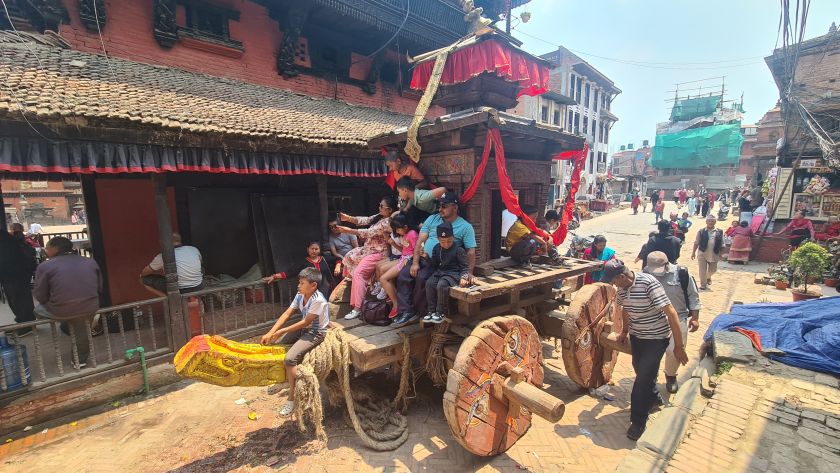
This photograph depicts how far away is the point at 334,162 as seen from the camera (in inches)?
283

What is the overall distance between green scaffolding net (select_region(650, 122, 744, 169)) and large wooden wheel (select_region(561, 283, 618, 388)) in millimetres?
46042

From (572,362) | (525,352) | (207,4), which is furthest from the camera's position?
(207,4)

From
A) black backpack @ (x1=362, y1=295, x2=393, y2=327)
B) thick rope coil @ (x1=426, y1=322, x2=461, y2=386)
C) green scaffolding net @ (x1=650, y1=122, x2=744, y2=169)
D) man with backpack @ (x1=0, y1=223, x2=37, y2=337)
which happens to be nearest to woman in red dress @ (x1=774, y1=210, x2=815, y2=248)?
thick rope coil @ (x1=426, y1=322, x2=461, y2=386)

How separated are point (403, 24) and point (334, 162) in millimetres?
6268

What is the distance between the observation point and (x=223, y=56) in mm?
9164

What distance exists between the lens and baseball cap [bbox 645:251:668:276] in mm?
4617

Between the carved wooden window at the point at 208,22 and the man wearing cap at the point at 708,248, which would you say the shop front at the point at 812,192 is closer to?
the man wearing cap at the point at 708,248

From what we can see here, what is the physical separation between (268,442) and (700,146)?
50319mm

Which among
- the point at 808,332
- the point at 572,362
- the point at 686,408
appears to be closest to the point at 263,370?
the point at 572,362

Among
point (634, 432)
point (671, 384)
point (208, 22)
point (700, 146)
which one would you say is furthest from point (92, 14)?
point (700, 146)

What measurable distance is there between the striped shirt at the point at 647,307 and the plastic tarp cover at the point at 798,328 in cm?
185

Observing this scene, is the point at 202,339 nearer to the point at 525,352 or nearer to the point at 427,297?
the point at 427,297

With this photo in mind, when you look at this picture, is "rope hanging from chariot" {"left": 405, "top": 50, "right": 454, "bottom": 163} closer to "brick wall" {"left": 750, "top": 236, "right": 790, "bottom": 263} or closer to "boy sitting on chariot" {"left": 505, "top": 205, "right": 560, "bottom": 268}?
"boy sitting on chariot" {"left": 505, "top": 205, "right": 560, "bottom": 268}

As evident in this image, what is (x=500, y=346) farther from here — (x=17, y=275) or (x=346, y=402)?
(x=17, y=275)
